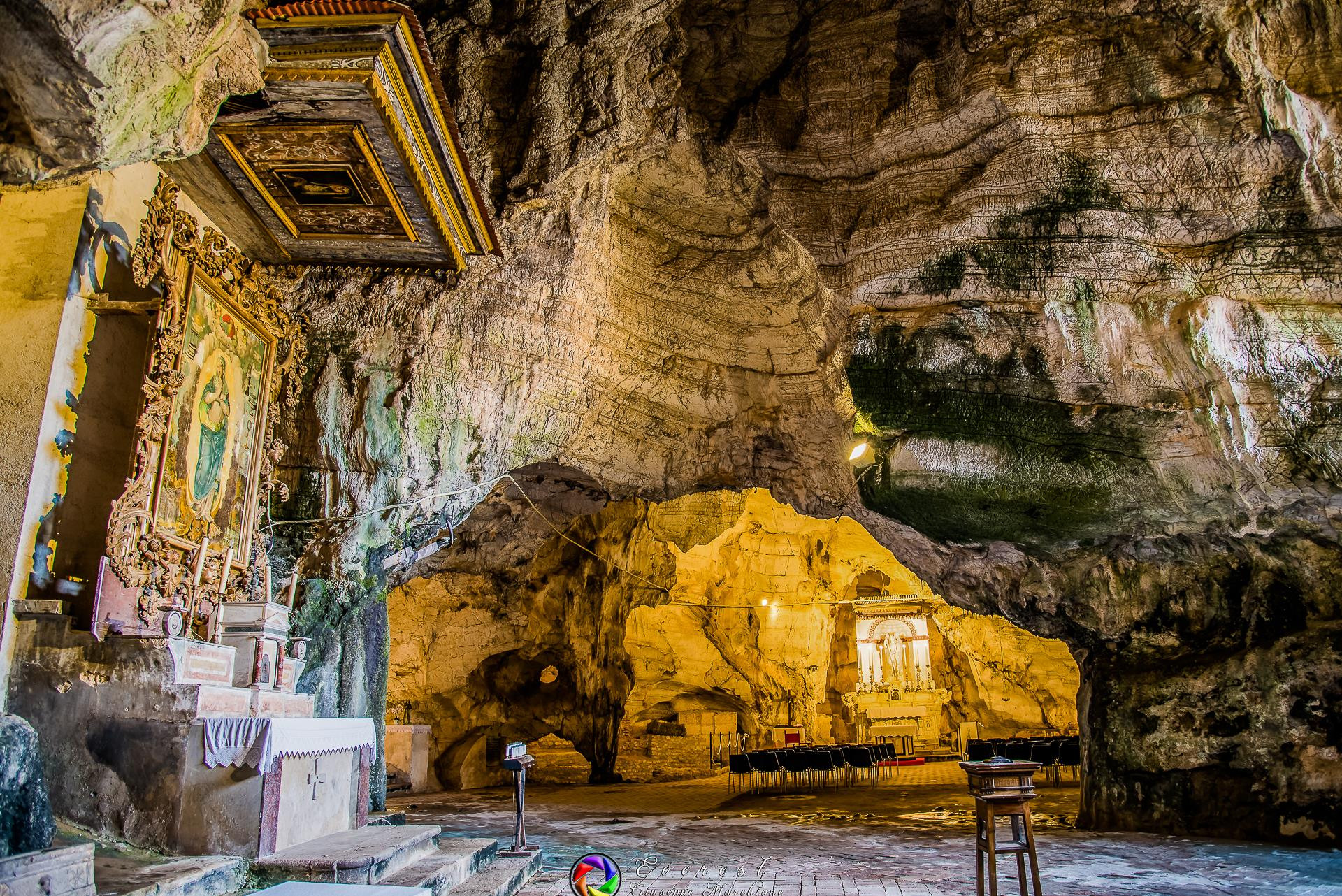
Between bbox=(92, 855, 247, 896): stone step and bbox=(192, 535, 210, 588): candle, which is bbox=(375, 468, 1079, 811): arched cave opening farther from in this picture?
bbox=(92, 855, 247, 896): stone step

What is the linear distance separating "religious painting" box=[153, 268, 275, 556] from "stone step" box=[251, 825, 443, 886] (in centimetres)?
229

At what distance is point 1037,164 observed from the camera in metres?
8.22

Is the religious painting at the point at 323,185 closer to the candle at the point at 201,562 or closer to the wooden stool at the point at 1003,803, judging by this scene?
the candle at the point at 201,562

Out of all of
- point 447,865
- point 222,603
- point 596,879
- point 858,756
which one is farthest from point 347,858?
point 858,756

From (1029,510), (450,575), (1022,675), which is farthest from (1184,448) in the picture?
(1022,675)

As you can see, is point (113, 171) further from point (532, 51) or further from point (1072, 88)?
point (1072, 88)

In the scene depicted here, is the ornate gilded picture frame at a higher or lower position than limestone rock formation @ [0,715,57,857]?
higher

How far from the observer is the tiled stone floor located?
20.9 feet

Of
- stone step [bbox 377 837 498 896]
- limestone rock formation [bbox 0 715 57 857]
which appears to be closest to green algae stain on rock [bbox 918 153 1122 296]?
stone step [bbox 377 837 498 896]

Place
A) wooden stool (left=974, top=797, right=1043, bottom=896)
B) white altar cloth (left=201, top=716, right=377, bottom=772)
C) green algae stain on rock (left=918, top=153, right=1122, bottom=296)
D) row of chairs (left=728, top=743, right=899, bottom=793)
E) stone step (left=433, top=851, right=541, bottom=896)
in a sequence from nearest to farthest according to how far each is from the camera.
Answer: wooden stool (left=974, top=797, right=1043, bottom=896) → white altar cloth (left=201, top=716, right=377, bottom=772) → stone step (left=433, top=851, right=541, bottom=896) → green algae stain on rock (left=918, top=153, right=1122, bottom=296) → row of chairs (left=728, top=743, right=899, bottom=793)

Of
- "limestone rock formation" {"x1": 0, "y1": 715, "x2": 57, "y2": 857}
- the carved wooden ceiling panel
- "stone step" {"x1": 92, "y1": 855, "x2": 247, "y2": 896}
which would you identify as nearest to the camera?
"limestone rock formation" {"x1": 0, "y1": 715, "x2": 57, "y2": 857}

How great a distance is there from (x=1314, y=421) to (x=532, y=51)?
28.1ft

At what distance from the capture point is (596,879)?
11.7 ft

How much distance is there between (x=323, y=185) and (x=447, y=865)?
17.5 feet
